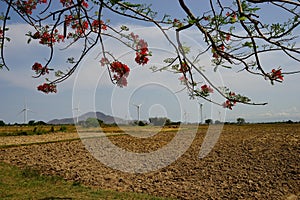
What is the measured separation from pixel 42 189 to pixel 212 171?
2.93 m

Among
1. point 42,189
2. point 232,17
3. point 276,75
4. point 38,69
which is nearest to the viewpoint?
point 232,17

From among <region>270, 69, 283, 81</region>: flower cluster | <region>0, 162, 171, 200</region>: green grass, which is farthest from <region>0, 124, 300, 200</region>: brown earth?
<region>270, 69, 283, 81</region>: flower cluster

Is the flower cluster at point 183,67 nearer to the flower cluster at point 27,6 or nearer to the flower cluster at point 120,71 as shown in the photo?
the flower cluster at point 120,71

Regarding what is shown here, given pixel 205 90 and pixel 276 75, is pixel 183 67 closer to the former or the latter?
pixel 205 90

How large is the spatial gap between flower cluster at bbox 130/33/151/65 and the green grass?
276 centimetres

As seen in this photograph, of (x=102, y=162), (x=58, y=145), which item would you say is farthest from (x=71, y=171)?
(x=58, y=145)

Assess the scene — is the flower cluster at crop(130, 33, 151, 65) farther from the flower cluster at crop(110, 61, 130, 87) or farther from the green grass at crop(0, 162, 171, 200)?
the green grass at crop(0, 162, 171, 200)

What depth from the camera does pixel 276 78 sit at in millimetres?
2404

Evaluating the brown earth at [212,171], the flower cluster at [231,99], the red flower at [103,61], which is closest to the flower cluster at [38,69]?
the red flower at [103,61]

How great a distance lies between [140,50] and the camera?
320 cm

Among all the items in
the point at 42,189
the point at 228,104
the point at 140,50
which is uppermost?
the point at 140,50

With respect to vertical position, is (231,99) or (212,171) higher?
(231,99)

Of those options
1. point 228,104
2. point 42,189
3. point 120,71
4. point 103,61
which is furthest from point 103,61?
point 42,189

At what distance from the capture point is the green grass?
18.2ft
